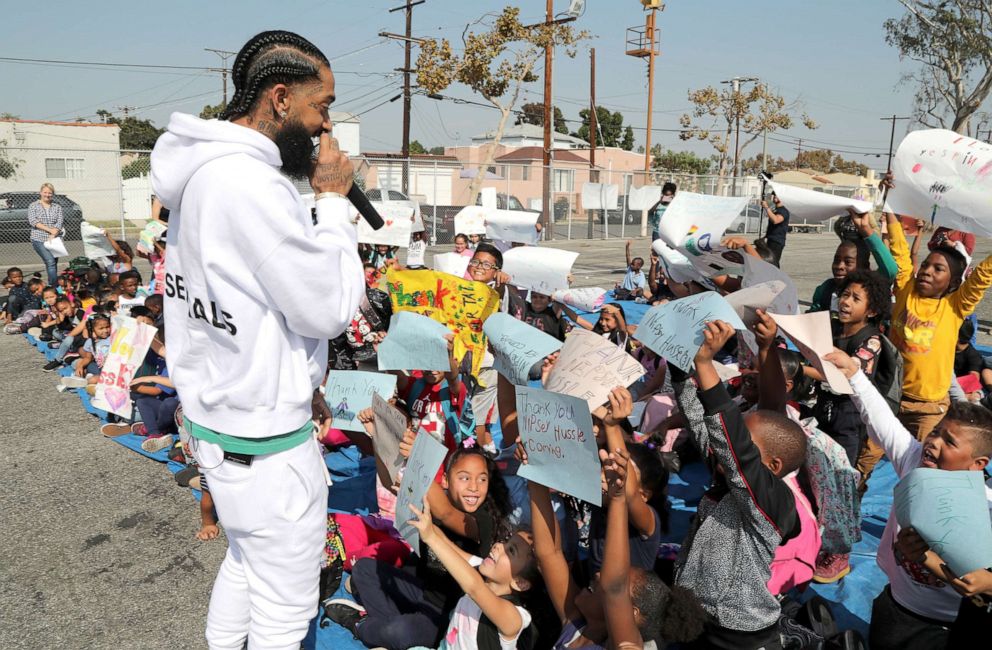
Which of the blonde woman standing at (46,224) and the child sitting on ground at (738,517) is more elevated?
the blonde woman standing at (46,224)

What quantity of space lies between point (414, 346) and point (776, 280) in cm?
180

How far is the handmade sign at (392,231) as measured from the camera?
727 centimetres

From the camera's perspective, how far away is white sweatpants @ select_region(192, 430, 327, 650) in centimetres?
194

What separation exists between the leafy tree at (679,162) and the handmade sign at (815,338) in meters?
50.3

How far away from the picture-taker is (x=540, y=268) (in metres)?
4.93

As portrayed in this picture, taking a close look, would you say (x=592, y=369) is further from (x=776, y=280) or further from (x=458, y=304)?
(x=458, y=304)

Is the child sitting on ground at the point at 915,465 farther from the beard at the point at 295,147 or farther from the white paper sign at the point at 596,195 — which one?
the white paper sign at the point at 596,195

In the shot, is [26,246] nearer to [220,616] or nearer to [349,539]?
[349,539]

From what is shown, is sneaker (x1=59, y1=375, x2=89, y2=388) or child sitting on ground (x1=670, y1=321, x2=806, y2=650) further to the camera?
sneaker (x1=59, y1=375, x2=89, y2=388)

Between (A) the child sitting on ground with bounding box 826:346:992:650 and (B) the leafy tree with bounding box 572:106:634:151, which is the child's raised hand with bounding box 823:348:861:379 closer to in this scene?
(A) the child sitting on ground with bounding box 826:346:992:650

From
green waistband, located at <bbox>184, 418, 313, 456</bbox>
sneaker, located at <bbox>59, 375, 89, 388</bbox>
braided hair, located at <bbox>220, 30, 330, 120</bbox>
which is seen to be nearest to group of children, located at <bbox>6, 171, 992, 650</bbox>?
green waistband, located at <bbox>184, 418, 313, 456</bbox>

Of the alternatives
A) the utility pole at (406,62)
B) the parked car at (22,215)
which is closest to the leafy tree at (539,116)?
the utility pole at (406,62)

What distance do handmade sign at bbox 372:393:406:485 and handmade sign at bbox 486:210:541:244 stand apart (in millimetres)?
3585

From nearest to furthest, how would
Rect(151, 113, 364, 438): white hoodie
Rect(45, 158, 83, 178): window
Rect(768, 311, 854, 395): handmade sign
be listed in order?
Rect(151, 113, 364, 438): white hoodie
Rect(768, 311, 854, 395): handmade sign
Rect(45, 158, 83, 178): window
